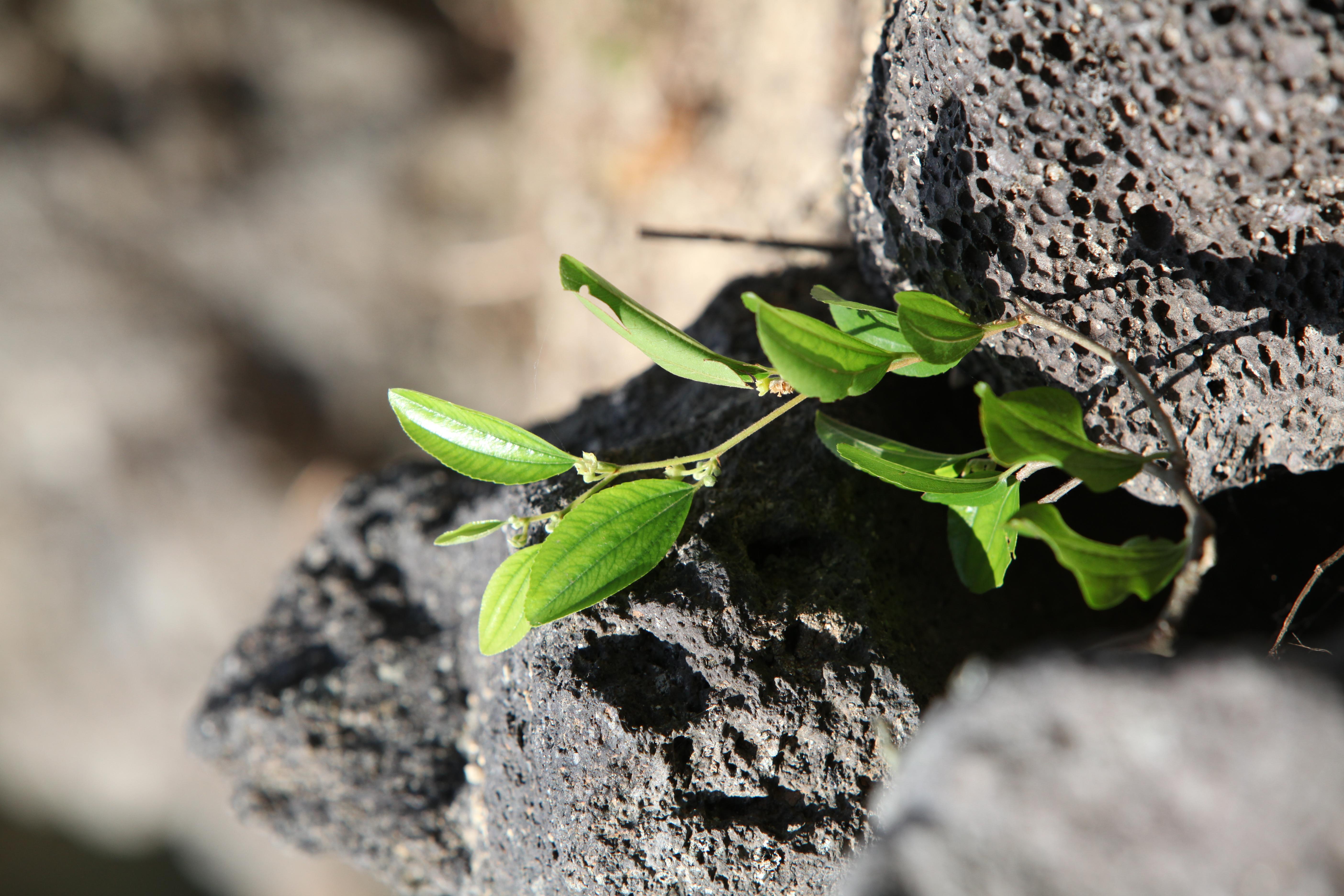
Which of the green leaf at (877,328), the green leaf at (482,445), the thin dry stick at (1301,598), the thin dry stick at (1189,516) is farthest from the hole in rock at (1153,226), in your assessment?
the green leaf at (482,445)

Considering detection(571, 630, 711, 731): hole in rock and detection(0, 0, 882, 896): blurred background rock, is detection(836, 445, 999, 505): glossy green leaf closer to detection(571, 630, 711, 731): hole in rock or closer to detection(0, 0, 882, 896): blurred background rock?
detection(571, 630, 711, 731): hole in rock

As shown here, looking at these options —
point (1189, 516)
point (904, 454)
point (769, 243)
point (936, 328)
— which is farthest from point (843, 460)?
point (769, 243)

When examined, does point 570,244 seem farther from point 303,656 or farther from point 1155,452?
point 1155,452

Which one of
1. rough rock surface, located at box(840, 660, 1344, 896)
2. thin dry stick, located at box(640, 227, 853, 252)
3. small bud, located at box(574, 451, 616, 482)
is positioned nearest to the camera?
rough rock surface, located at box(840, 660, 1344, 896)

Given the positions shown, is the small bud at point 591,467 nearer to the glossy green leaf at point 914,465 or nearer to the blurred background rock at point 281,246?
the glossy green leaf at point 914,465

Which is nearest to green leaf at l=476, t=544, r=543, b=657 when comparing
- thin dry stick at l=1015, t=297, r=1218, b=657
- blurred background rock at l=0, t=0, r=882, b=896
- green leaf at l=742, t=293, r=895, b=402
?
green leaf at l=742, t=293, r=895, b=402

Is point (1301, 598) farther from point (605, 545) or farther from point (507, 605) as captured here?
point (507, 605)
